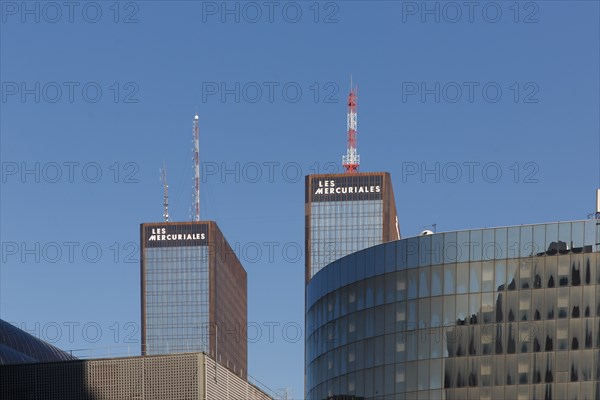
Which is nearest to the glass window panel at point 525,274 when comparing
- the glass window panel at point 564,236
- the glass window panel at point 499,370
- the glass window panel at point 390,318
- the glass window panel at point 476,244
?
the glass window panel at point 564,236

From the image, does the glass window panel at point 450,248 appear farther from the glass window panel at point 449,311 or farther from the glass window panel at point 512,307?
the glass window panel at point 512,307

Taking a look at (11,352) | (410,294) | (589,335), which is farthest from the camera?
(11,352)

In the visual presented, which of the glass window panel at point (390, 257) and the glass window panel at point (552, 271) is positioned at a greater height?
the glass window panel at point (390, 257)

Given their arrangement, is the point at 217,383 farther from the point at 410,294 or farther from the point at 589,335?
the point at 589,335

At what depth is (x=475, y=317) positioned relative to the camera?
114188mm

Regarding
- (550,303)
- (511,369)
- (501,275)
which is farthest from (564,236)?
(511,369)

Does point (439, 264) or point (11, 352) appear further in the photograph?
point (11, 352)

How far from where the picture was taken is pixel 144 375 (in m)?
125

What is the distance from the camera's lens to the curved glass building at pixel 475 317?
11044 cm

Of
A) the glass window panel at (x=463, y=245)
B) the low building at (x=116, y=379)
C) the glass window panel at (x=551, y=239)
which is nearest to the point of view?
the glass window panel at (x=551, y=239)

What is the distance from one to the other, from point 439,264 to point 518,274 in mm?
6629

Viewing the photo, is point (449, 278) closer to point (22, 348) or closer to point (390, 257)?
point (390, 257)

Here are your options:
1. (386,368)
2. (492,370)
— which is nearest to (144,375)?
(386,368)

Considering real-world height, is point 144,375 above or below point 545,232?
below
